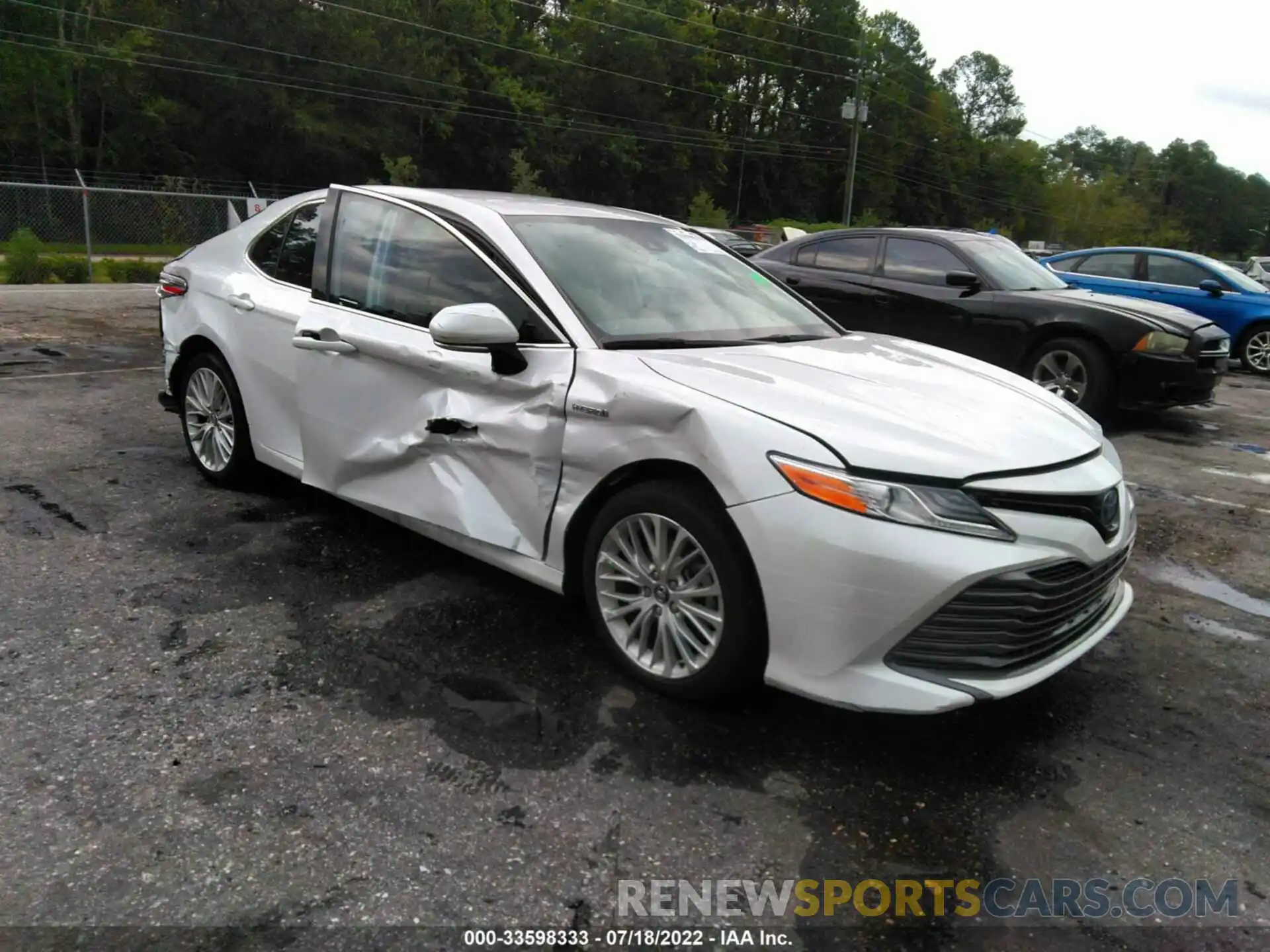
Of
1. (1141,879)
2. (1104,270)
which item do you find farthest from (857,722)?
(1104,270)

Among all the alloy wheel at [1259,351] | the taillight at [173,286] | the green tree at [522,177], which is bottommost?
the alloy wheel at [1259,351]

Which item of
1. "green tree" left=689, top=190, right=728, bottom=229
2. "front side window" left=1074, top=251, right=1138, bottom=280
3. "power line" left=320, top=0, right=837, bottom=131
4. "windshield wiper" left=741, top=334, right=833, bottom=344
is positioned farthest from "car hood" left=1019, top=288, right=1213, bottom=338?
"power line" left=320, top=0, right=837, bottom=131

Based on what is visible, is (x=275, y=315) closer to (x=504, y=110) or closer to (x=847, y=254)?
(x=847, y=254)

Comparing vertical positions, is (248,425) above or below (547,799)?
above

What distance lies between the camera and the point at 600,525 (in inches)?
126

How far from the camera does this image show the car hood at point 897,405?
2.74m

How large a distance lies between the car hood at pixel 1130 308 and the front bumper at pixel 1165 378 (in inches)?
7.8

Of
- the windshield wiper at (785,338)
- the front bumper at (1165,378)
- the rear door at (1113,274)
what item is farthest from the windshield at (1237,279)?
the windshield wiper at (785,338)

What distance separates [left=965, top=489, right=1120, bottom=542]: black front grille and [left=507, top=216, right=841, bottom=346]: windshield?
1.25 meters

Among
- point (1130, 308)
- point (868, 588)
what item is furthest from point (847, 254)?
point (868, 588)

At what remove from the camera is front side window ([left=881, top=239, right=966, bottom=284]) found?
843 cm

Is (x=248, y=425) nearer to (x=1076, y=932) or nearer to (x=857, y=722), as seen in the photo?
(x=857, y=722)

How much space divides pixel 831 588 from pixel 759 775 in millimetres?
601

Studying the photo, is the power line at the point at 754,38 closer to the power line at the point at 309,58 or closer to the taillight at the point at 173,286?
the power line at the point at 309,58
